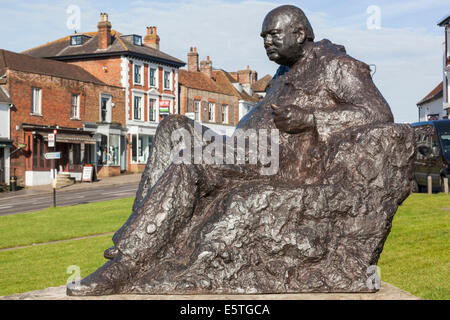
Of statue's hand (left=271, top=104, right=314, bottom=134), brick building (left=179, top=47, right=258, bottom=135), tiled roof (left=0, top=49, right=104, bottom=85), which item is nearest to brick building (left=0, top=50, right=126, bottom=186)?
tiled roof (left=0, top=49, right=104, bottom=85)

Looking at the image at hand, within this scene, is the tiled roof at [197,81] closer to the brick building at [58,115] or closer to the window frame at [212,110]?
the window frame at [212,110]

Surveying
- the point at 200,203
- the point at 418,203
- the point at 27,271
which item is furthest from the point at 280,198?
the point at 418,203

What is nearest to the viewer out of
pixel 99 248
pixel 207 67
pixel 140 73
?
pixel 99 248

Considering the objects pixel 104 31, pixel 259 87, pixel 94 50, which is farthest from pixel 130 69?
pixel 259 87

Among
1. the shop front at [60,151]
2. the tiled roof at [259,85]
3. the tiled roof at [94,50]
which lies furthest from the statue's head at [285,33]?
the tiled roof at [259,85]

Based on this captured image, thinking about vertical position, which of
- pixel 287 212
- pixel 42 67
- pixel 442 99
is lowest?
pixel 287 212

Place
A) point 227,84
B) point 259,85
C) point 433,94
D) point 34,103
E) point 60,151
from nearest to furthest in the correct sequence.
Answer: point 34,103, point 60,151, point 433,94, point 227,84, point 259,85

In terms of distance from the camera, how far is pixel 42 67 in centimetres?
3588

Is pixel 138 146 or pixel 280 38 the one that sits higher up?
pixel 280 38

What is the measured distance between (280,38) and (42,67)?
33298 millimetres

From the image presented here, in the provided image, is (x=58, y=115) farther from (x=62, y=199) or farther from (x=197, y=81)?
(x=197, y=81)

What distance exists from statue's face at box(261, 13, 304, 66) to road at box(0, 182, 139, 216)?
684 inches

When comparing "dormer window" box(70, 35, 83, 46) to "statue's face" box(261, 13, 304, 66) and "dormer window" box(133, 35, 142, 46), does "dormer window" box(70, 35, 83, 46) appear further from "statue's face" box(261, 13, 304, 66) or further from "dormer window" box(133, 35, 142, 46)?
"statue's face" box(261, 13, 304, 66)
